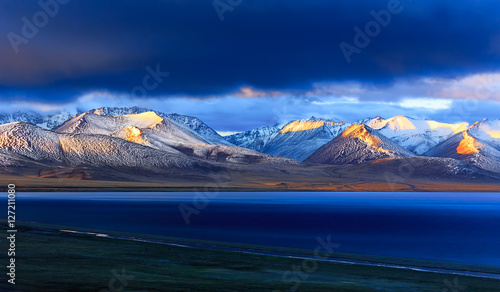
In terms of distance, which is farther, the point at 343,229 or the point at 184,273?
the point at 343,229

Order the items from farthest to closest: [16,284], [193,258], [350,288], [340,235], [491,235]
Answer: [491,235] → [340,235] → [193,258] → [350,288] → [16,284]

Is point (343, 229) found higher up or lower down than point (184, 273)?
lower down

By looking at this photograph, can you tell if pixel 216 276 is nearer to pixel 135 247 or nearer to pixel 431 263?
pixel 135 247

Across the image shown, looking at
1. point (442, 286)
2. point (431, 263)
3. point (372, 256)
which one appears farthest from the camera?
point (372, 256)

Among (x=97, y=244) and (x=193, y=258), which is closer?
(x=193, y=258)

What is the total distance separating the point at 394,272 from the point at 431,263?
11.8 meters

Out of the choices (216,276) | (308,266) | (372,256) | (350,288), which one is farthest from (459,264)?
(216,276)

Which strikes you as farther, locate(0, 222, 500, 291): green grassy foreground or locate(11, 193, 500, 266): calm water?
locate(11, 193, 500, 266): calm water

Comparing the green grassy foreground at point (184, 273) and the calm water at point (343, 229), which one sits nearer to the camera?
the green grassy foreground at point (184, 273)

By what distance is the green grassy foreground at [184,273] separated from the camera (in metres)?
42.6

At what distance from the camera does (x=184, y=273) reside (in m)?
50.0

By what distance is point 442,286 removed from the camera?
160 feet

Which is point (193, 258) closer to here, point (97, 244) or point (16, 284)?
point (97, 244)

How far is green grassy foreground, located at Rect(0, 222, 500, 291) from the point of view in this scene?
1677 inches
